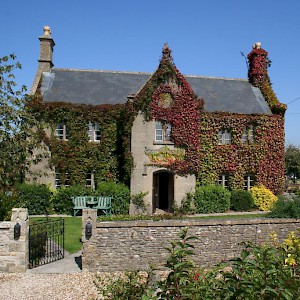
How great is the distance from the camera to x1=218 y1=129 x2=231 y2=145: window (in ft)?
76.1

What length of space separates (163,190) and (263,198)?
23.0 ft

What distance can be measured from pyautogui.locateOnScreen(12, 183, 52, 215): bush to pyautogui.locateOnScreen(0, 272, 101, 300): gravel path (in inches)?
411

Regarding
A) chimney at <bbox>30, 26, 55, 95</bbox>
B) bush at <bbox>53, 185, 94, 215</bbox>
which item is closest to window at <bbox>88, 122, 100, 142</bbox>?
bush at <bbox>53, 185, 94, 215</bbox>

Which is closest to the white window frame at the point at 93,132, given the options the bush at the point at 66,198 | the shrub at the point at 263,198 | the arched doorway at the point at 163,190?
the bush at the point at 66,198

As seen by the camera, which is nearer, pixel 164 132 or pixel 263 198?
pixel 164 132

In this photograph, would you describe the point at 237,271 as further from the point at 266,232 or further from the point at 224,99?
the point at 224,99

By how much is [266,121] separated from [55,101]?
1522 centimetres

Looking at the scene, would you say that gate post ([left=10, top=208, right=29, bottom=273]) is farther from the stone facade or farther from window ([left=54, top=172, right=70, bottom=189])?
window ([left=54, top=172, right=70, bottom=189])

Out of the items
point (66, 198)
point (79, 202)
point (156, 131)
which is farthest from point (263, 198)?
point (66, 198)

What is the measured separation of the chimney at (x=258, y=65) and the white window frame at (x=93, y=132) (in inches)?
540

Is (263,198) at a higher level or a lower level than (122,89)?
lower

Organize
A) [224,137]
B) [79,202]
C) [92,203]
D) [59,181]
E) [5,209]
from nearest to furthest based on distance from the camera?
[5,209] < [92,203] < [79,202] < [59,181] < [224,137]

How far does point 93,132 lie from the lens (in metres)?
22.3

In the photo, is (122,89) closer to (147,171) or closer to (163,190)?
(147,171)
